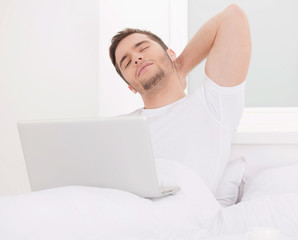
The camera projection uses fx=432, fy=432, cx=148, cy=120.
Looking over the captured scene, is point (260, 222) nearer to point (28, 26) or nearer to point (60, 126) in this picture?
point (60, 126)

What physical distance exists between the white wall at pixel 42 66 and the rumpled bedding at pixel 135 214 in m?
1.30

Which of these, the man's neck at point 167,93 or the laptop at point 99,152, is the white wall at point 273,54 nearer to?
the man's neck at point 167,93

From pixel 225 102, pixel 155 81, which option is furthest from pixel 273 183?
pixel 155 81

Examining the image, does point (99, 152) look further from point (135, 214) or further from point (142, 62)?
point (142, 62)

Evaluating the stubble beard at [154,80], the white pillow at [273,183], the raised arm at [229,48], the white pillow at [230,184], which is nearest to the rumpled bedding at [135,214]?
the white pillow at [273,183]

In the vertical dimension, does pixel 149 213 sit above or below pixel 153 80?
below

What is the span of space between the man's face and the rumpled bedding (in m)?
0.65

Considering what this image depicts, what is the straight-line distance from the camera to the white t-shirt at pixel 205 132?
1.53 meters

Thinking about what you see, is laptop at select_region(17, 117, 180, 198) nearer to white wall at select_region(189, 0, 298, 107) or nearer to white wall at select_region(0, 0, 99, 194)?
white wall at select_region(0, 0, 99, 194)

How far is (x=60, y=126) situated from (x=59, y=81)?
4.76ft

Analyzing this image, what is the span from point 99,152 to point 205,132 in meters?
0.63

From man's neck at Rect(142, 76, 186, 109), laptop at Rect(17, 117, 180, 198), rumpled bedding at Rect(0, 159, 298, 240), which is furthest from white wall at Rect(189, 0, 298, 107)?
laptop at Rect(17, 117, 180, 198)

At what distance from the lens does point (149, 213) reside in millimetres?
921

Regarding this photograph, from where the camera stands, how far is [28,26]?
7.68 feet
